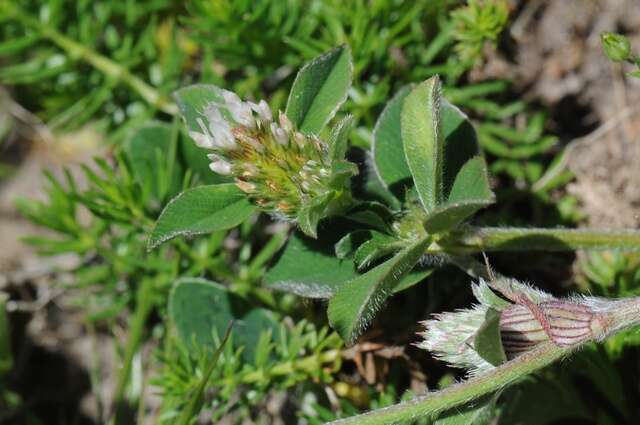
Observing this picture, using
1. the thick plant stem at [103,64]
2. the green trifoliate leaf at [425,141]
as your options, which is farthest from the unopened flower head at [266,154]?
the thick plant stem at [103,64]

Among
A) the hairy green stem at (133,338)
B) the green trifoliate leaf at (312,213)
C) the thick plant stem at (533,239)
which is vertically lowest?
the hairy green stem at (133,338)

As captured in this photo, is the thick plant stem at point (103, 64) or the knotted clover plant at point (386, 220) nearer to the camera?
the knotted clover plant at point (386, 220)

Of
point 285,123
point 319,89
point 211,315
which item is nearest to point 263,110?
point 285,123

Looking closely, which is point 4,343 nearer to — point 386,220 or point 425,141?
point 386,220

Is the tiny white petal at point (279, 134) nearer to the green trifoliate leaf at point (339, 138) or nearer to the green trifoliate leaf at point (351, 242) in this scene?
the green trifoliate leaf at point (339, 138)

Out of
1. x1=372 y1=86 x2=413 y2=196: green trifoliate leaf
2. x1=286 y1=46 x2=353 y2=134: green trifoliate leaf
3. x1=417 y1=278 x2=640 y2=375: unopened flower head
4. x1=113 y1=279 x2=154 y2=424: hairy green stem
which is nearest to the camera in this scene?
x1=417 y1=278 x2=640 y2=375: unopened flower head

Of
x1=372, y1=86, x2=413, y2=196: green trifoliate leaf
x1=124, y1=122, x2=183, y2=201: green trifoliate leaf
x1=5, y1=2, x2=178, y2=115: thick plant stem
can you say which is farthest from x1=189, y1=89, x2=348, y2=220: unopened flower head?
x1=5, y1=2, x2=178, y2=115: thick plant stem

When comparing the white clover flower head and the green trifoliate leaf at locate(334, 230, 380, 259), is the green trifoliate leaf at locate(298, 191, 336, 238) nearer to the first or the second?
the white clover flower head
